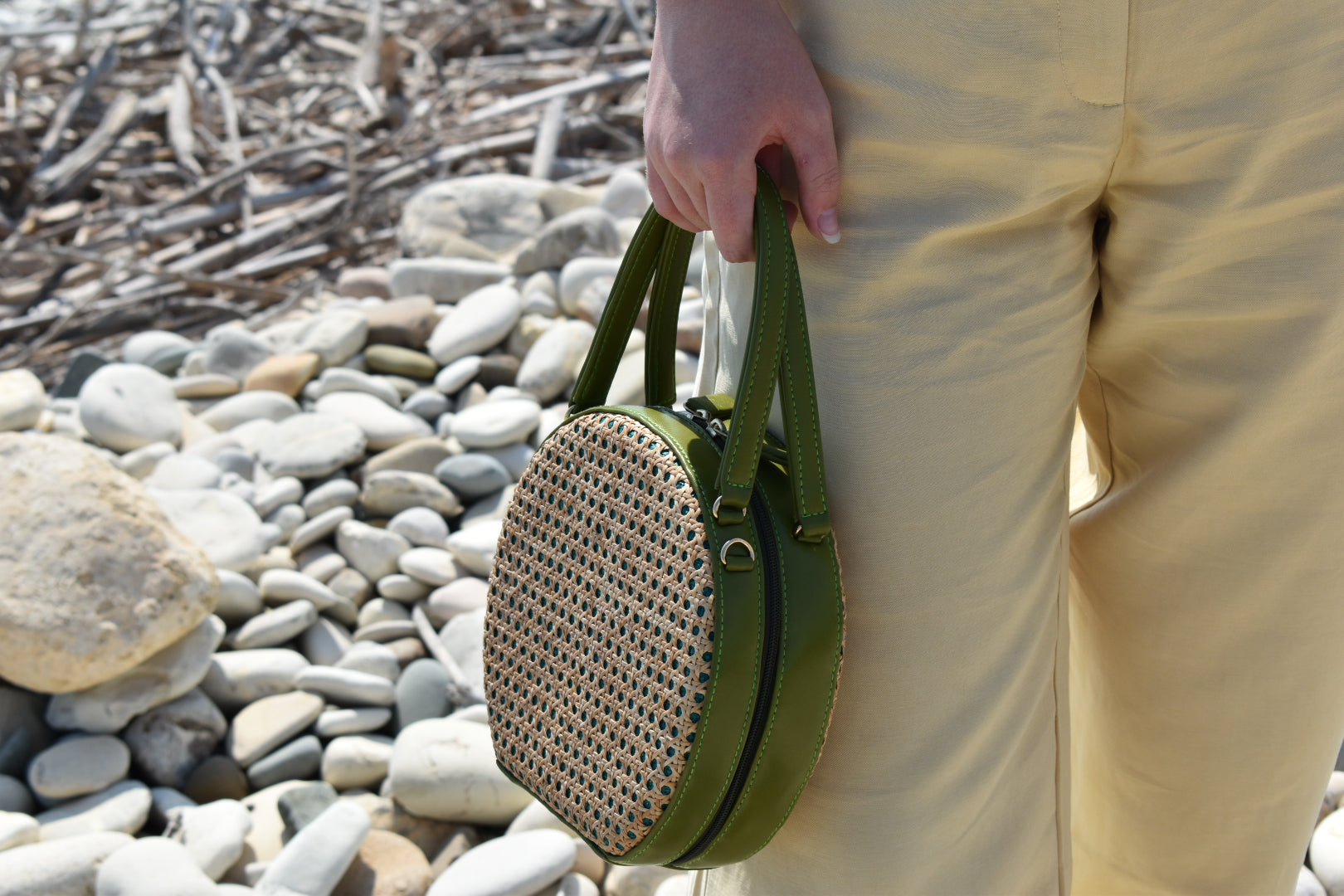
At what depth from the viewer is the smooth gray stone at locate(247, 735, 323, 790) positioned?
7.50 ft

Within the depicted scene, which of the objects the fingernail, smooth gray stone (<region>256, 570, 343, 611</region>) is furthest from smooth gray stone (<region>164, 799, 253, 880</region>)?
the fingernail

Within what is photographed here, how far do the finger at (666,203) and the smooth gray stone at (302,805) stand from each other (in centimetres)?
143

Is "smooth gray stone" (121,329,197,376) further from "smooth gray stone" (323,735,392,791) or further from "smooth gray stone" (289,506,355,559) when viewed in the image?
"smooth gray stone" (323,735,392,791)

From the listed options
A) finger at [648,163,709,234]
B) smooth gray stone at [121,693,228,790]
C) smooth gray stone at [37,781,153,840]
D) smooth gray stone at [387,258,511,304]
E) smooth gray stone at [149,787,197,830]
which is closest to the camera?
finger at [648,163,709,234]

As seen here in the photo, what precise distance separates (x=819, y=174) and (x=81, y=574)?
187cm

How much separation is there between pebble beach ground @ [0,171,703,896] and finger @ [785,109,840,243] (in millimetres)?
1260

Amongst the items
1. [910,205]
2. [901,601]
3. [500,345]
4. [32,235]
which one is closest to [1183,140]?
[910,205]

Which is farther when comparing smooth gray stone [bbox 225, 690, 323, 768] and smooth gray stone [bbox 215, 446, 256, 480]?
smooth gray stone [bbox 215, 446, 256, 480]

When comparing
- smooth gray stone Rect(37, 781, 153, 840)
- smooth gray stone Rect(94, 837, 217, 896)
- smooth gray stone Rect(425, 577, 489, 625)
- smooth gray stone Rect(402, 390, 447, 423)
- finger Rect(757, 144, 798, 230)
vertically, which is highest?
finger Rect(757, 144, 798, 230)

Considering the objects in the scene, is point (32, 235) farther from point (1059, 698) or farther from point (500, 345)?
point (1059, 698)

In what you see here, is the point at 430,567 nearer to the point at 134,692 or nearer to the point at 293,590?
the point at 293,590

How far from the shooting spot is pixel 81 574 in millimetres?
2260

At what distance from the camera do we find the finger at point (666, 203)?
1059 millimetres

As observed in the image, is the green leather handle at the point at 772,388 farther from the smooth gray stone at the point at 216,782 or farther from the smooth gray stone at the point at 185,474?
the smooth gray stone at the point at 185,474
